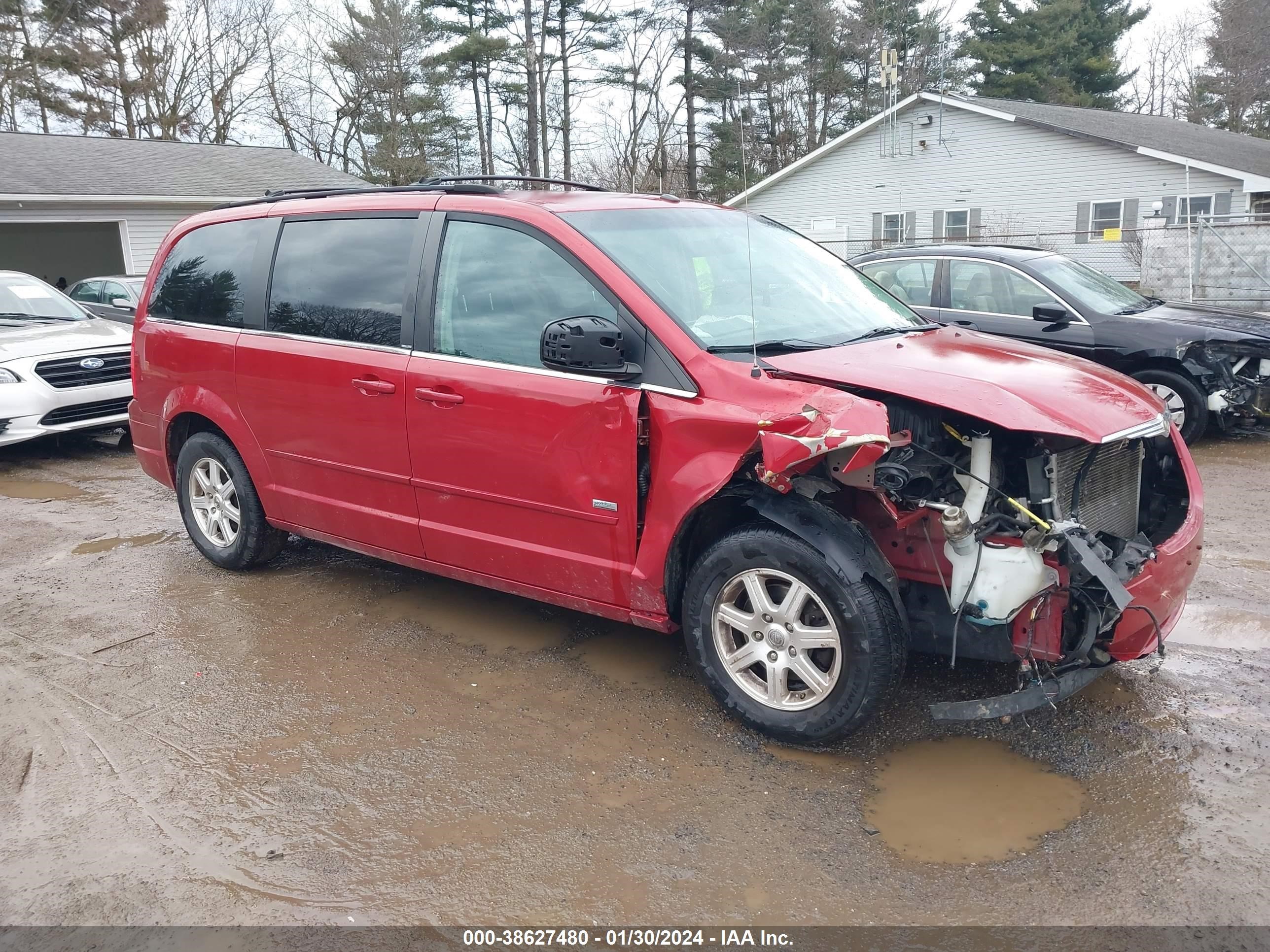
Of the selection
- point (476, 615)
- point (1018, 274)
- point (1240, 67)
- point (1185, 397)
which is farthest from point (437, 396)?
point (1240, 67)

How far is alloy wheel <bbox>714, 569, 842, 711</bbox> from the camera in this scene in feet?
11.1

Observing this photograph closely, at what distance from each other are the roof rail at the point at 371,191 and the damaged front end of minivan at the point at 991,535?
1883 millimetres

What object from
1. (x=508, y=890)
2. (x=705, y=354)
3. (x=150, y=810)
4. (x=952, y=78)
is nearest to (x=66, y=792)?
(x=150, y=810)

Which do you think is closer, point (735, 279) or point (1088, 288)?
point (735, 279)

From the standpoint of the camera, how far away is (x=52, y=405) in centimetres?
873

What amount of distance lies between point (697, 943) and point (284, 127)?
131 ft

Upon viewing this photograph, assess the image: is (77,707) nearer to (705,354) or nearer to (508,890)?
(508,890)

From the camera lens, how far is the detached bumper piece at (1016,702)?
3.22 metres

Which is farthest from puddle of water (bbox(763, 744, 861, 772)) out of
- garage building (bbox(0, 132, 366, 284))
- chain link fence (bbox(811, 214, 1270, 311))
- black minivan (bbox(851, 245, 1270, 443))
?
garage building (bbox(0, 132, 366, 284))

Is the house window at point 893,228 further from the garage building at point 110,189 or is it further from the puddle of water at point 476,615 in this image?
the puddle of water at point 476,615

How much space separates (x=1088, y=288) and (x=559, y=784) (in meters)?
7.31

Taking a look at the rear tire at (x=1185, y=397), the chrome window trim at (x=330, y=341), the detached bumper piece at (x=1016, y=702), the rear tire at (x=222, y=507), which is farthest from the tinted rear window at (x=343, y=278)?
the rear tire at (x=1185, y=397)

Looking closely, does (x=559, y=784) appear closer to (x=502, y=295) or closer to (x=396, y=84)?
(x=502, y=295)

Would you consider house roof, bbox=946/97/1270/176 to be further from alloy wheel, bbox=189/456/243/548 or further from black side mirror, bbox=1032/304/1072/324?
alloy wheel, bbox=189/456/243/548
